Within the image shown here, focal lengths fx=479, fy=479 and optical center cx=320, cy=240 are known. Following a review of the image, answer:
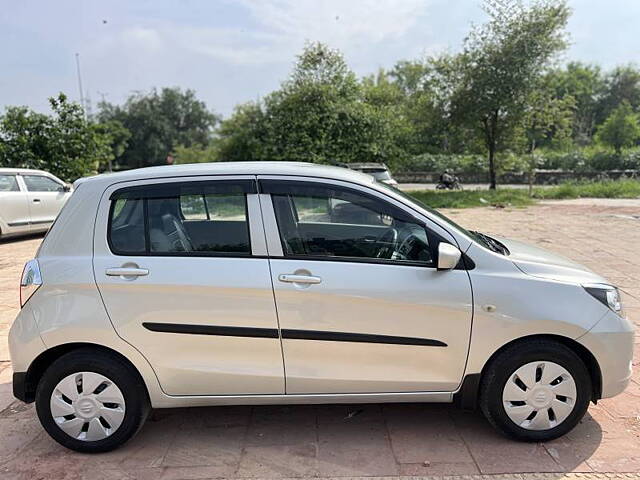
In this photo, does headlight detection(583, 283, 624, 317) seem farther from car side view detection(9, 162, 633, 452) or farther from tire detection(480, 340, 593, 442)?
tire detection(480, 340, 593, 442)

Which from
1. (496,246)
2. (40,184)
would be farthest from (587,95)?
(496,246)

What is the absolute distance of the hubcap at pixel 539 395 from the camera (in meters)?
2.86

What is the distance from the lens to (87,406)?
2.88 metres

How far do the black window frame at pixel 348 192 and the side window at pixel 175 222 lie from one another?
0.17 meters

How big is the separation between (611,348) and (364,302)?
59.5 inches

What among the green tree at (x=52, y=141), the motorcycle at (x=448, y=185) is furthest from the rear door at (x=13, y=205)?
the motorcycle at (x=448, y=185)

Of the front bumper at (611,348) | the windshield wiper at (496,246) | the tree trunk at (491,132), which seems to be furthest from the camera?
the tree trunk at (491,132)

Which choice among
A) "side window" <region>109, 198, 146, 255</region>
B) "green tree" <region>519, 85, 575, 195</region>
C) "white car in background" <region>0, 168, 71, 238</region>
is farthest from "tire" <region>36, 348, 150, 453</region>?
"green tree" <region>519, 85, 575, 195</region>

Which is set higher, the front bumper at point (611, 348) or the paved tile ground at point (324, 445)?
the front bumper at point (611, 348)

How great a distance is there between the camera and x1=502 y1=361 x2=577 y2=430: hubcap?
286 cm

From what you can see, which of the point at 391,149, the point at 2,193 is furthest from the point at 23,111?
the point at 391,149

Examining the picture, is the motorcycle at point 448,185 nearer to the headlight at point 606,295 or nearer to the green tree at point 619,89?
the headlight at point 606,295

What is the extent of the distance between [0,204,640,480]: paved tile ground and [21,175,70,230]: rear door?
27.3ft

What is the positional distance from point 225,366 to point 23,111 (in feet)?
55.7
